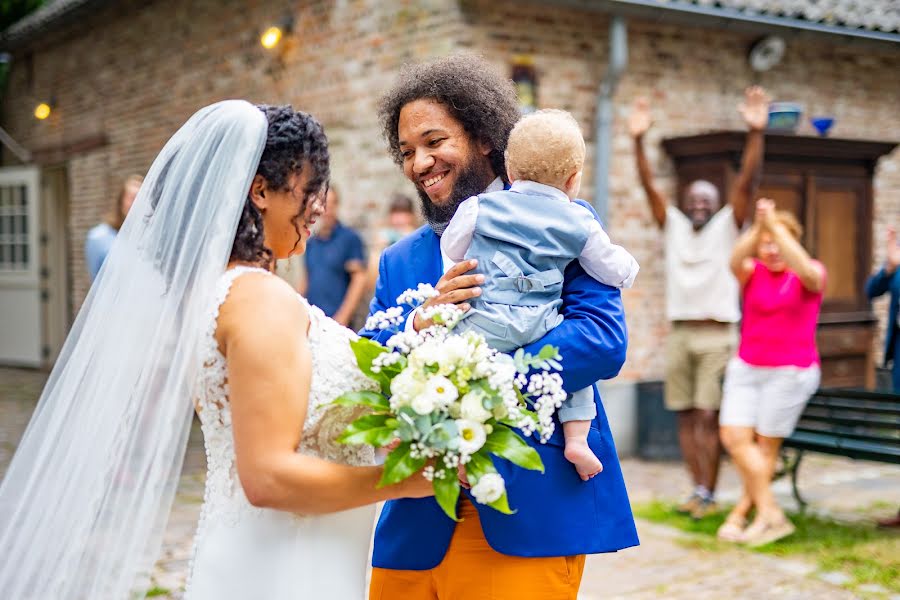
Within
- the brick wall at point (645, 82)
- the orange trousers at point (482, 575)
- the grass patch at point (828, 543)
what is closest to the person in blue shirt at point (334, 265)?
the brick wall at point (645, 82)

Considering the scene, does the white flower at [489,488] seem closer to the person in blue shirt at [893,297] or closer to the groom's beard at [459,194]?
the groom's beard at [459,194]

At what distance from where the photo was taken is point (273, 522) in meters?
2.04

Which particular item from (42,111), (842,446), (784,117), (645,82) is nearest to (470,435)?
(842,446)

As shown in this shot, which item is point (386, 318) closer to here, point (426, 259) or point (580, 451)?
point (426, 259)

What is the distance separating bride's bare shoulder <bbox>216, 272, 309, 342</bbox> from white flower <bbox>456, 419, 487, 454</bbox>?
1.26ft

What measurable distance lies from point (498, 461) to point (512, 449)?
303 millimetres

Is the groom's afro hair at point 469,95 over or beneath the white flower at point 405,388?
over

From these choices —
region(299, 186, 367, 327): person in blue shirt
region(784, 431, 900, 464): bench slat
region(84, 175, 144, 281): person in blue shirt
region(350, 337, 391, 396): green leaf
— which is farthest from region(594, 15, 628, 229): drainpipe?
region(350, 337, 391, 396): green leaf

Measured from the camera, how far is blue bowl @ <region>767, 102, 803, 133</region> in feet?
26.5

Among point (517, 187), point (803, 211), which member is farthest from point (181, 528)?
point (803, 211)

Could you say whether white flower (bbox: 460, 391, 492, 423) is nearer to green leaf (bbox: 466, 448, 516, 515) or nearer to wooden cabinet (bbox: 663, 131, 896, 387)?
green leaf (bbox: 466, 448, 516, 515)

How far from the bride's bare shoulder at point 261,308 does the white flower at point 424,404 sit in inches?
11.9

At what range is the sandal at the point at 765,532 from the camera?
5.50m

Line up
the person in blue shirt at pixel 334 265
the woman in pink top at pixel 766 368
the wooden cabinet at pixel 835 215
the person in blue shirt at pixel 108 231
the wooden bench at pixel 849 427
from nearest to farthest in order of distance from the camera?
the woman in pink top at pixel 766 368, the wooden bench at pixel 849 427, the person in blue shirt at pixel 108 231, the person in blue shirt at pixel 334 265, the wooden cabinet at pixel 835 215
